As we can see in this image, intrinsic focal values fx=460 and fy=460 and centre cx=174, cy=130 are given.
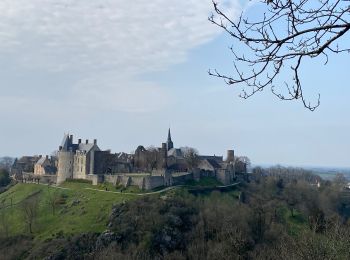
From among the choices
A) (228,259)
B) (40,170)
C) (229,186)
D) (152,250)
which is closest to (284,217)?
(229,186)

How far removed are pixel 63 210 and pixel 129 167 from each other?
1845cm

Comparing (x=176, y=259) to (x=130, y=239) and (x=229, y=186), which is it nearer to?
(x=130, y=239)

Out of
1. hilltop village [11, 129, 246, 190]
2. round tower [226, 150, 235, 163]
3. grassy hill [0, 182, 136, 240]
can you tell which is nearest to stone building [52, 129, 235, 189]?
hilltop village [11, 129, 246, 190]

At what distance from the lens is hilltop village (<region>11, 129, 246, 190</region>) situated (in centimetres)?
7081

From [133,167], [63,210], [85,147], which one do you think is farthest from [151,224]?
[133,167]

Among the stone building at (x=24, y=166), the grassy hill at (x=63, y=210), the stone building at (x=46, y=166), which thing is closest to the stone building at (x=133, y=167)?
the grassy hill at (x=63, y=210)

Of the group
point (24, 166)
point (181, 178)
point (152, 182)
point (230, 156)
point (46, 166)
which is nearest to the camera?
point (152, 182)

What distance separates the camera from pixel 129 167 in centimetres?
8206

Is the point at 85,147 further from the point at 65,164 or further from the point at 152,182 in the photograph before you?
the point at 152,182

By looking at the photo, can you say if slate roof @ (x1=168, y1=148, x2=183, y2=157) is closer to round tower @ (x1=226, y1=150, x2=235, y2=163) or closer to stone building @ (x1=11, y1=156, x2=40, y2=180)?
round tower @ (x1=226, y1=150, x2=235, y2=163)

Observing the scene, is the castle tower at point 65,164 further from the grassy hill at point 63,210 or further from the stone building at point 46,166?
the stone building at point 46,166

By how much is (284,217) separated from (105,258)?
3751 centimetres

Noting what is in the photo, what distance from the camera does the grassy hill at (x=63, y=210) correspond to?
5909 centimetres

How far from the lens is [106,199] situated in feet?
214
